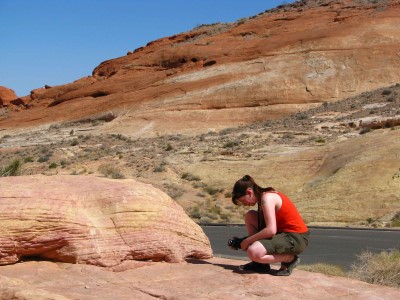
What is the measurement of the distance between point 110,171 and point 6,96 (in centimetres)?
5943

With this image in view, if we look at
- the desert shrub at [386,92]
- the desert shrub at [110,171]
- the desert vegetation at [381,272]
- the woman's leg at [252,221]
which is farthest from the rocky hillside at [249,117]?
the woman's leg at [252,221]

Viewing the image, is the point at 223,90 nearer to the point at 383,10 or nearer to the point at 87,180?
the point at 383,10

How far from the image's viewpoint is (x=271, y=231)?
22.3ft

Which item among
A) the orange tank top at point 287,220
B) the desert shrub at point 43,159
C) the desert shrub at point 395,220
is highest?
the desert shrub at point 43,159

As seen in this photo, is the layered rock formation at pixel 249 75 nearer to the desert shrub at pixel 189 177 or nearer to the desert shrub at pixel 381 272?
the desert shrub at pixel 189 177

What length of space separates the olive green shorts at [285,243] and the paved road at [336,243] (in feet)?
16.9

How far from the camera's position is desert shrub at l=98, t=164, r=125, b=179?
32.5m

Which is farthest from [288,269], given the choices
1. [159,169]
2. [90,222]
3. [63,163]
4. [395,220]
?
[63,163]

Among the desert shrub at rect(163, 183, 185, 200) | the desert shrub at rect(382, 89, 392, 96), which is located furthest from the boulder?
the desert shrub at rect(163, 183, 185, 200)

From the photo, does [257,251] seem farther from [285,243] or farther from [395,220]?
[395,220]

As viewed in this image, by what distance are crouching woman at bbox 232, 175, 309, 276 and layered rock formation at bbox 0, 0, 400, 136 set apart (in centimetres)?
3941

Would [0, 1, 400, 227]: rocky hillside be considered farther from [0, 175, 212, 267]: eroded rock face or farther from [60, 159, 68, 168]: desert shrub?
[0, 175, 212, 267]: eroded rock face

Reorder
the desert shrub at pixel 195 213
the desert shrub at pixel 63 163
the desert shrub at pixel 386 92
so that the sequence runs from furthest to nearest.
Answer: the desert shrub at pixel 386 92 < the desert shrub at pixel 63 163 < the desert shrub at pixel 195 213

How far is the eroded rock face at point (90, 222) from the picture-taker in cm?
666
